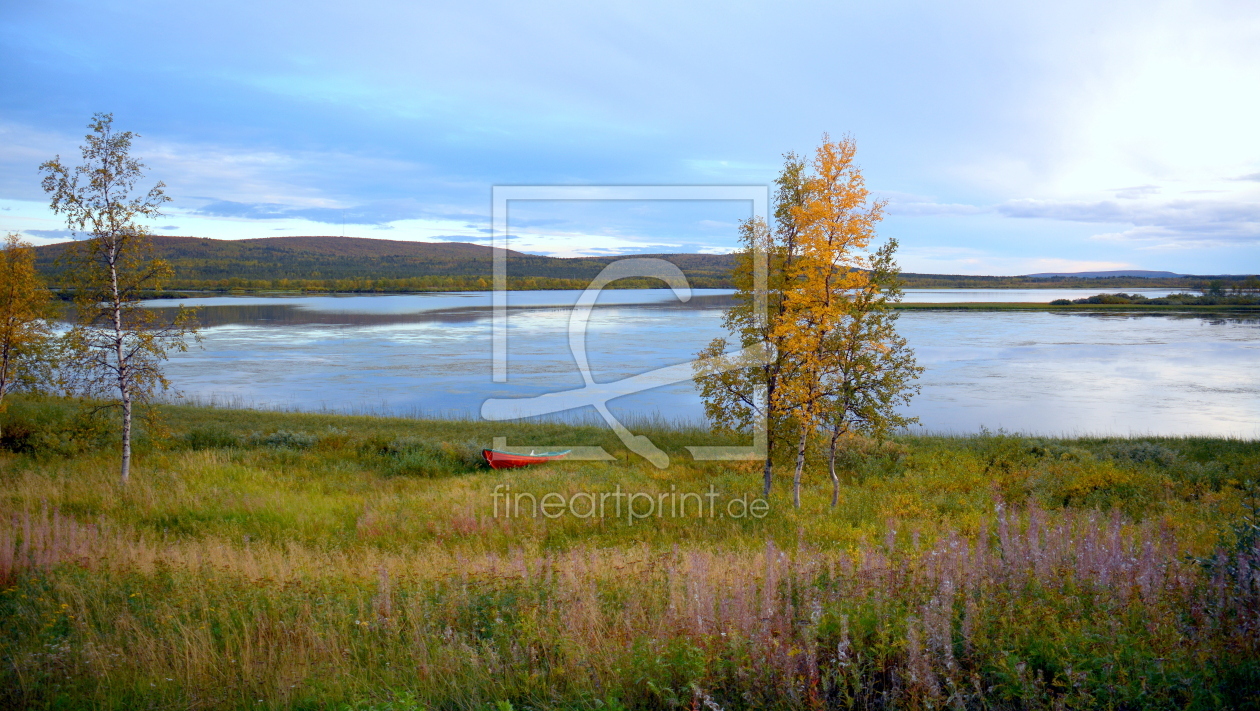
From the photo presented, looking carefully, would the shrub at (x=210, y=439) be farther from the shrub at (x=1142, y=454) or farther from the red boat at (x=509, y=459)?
the shrub at (x=1142, y=454)

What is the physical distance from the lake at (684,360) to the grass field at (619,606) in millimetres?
12688

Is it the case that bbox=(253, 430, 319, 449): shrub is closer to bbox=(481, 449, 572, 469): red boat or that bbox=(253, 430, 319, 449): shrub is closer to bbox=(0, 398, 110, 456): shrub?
bbox=(0, 398, 110, 456): shrub

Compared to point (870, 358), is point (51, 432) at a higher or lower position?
lower

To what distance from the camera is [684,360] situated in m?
44.8

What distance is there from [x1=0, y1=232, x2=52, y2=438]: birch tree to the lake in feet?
27.0

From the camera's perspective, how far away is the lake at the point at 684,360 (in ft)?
98.9

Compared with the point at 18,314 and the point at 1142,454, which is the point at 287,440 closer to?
the point at 18,314

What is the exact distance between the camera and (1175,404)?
31.6 m

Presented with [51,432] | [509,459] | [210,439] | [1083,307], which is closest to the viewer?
[509,459]

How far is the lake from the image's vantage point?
30.1 metres

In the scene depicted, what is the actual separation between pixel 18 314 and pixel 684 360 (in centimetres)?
3282

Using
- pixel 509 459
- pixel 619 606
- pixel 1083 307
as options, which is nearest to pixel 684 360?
pixel 509 459

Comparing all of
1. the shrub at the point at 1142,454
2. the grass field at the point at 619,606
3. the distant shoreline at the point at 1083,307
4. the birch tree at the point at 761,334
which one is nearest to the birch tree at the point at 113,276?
the grass field at the point at 619,606

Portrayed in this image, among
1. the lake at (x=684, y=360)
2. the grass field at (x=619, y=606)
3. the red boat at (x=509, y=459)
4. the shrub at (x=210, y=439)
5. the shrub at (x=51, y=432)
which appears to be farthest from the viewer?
the lake at (x=684, y=360)
